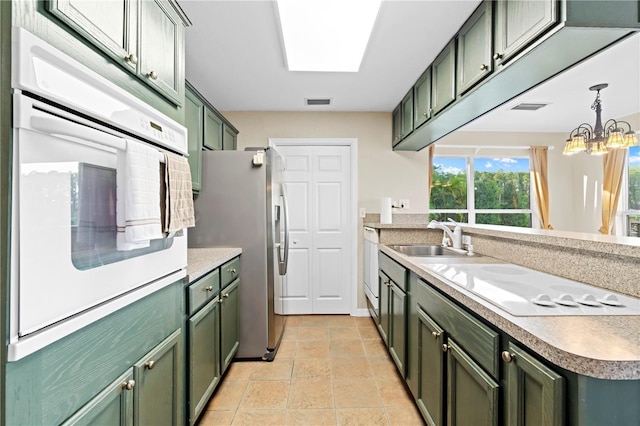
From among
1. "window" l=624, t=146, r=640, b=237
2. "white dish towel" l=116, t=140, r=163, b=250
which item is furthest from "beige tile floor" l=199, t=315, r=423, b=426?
"window" l=624, t=146, r=640, b=237

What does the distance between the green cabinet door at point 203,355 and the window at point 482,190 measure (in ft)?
11.8

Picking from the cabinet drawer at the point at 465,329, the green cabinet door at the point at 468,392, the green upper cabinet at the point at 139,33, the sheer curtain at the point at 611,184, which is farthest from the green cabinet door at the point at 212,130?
the sheer curtain at the point at 611,184

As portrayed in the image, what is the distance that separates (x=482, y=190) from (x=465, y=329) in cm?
425

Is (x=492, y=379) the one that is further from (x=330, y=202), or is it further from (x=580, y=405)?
(x=330, y=202)

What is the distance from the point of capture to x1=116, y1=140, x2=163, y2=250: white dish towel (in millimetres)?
927

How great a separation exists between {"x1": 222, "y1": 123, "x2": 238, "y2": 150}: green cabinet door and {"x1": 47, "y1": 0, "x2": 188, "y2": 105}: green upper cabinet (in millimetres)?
1663

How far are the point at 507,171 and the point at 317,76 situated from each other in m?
3.77

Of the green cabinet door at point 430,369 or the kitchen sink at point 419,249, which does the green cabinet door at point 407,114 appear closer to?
the kitchen sink at point 419,249

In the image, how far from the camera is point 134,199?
0.93 metres

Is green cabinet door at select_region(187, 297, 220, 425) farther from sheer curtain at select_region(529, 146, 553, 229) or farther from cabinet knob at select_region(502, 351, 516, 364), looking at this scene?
sheer curtain at select_region(529, 146, 553, 229)

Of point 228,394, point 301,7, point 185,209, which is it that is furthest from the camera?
point 228,394

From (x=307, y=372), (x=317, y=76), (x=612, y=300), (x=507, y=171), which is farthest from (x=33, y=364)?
(x=507, y=171)

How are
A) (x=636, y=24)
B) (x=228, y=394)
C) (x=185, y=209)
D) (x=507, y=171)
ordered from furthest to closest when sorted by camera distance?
(x=507, y=171)
(x=228, y=394)
(x=185, y=209)
(x=636, y=24)

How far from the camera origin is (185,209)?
135 cm
